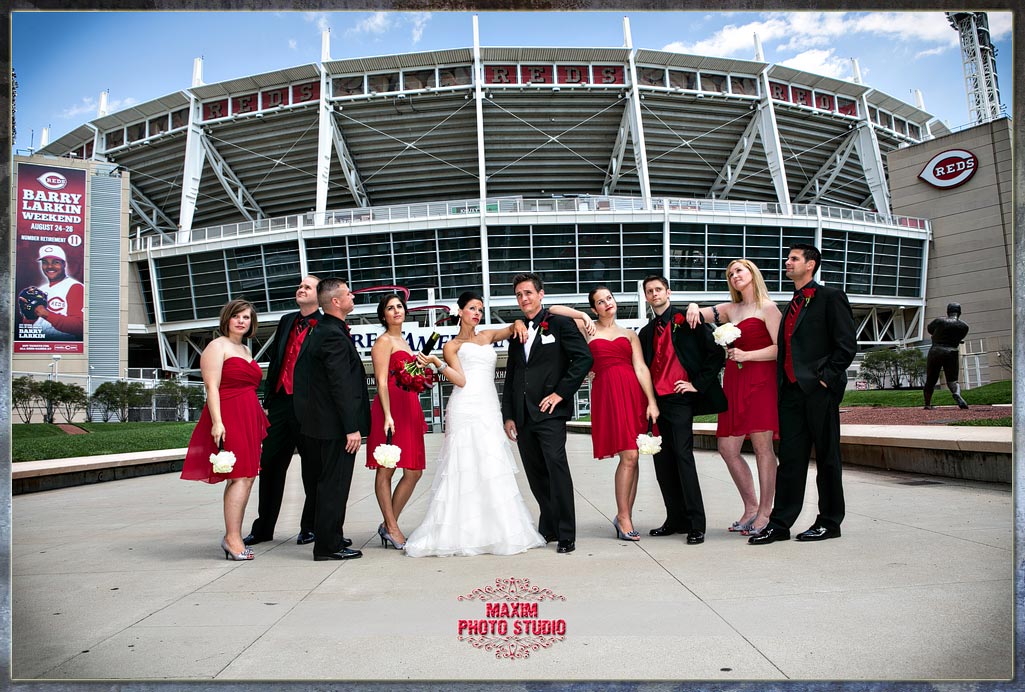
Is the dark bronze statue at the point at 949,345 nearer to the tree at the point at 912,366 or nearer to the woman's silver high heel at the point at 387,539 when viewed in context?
the tree at the point at 912,366

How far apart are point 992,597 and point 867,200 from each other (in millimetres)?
49763

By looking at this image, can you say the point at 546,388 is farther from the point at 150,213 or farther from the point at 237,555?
the point at 150,213

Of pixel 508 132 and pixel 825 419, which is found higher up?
pixel 508 132

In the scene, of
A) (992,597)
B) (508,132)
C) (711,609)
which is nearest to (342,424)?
(711,609)

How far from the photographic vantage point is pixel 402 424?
5.16m

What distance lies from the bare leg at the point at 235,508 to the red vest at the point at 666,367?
2.92 meters

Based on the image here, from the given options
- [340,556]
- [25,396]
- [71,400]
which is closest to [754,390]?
[340,556]

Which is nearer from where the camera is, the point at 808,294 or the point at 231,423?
the point at 808,294

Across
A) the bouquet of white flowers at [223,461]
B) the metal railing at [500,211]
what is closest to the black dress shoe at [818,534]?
the bouquet of white flowers at [223,461]

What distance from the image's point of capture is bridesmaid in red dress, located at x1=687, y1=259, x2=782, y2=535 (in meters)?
4.94

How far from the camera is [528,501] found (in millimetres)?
7848

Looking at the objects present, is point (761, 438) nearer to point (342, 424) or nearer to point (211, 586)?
point (342, 424)

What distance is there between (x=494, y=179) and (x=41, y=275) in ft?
134

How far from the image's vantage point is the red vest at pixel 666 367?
5016 millimetres
